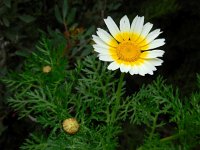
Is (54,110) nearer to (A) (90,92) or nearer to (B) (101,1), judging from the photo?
(A) (90,92)

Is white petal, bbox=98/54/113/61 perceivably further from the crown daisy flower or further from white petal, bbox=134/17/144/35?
white petal, bbox=134/17/144/35

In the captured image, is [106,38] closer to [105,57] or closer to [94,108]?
[105,57]

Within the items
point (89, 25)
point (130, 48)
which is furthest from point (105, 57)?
point (89, 25)

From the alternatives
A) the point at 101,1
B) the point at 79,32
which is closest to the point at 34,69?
the point at 79,32

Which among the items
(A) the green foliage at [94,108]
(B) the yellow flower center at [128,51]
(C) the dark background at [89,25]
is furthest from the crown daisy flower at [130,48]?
(C) the dark background at [89,25]

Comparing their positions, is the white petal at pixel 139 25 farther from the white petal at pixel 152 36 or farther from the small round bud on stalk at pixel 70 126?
the small round bud on stalk at pixel 70 126

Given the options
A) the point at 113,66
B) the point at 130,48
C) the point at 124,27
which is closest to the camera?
the point at 113,66

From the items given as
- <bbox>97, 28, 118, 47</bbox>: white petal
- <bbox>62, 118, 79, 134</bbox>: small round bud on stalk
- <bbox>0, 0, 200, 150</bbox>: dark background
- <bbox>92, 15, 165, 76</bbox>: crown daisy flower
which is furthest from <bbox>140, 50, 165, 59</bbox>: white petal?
<bbox>0, 0, 200, 150</bbox>: dark background

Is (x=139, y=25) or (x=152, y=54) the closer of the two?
(x=152, y=54)
